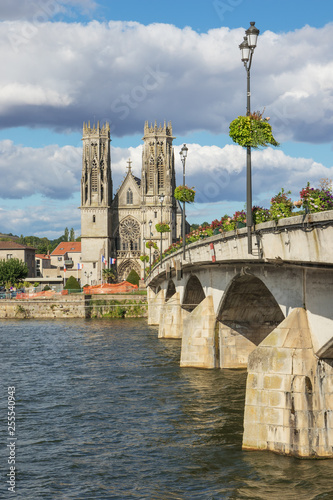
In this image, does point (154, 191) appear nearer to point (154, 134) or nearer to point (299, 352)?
point (154, 134)

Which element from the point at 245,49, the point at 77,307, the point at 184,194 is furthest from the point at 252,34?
the point at 77,307

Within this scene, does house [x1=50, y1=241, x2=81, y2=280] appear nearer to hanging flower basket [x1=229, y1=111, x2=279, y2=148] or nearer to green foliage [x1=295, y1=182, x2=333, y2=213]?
hanging flower basket [x1=229, y1=111, x2=279, y2=148]

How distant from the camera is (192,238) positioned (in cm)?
3944

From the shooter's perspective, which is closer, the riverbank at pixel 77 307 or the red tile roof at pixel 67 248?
the riverbank at pixel 77 307

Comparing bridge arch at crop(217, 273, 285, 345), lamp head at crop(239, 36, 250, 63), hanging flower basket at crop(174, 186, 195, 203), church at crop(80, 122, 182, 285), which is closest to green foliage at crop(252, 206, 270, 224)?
lamp head at crop(239, 36, 250, 63)

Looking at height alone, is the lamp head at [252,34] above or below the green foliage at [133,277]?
above

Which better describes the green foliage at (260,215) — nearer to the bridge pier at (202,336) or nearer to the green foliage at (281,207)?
the green foliage at (281,207)

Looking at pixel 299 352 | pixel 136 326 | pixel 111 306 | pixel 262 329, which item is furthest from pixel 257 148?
pixel 111 306

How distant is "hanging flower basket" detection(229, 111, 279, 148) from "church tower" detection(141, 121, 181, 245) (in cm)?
10191

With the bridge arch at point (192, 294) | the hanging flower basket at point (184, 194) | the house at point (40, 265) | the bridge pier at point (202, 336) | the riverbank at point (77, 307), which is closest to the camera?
the bridge pier at point (202, 336)

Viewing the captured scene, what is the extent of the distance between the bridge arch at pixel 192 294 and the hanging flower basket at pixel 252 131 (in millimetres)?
24876

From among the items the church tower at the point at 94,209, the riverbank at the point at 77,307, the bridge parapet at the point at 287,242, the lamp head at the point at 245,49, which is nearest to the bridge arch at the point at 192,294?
the bridge parapet at the point at 287,242

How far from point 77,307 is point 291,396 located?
6852 cm

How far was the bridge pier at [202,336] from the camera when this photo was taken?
33500 millimetres
